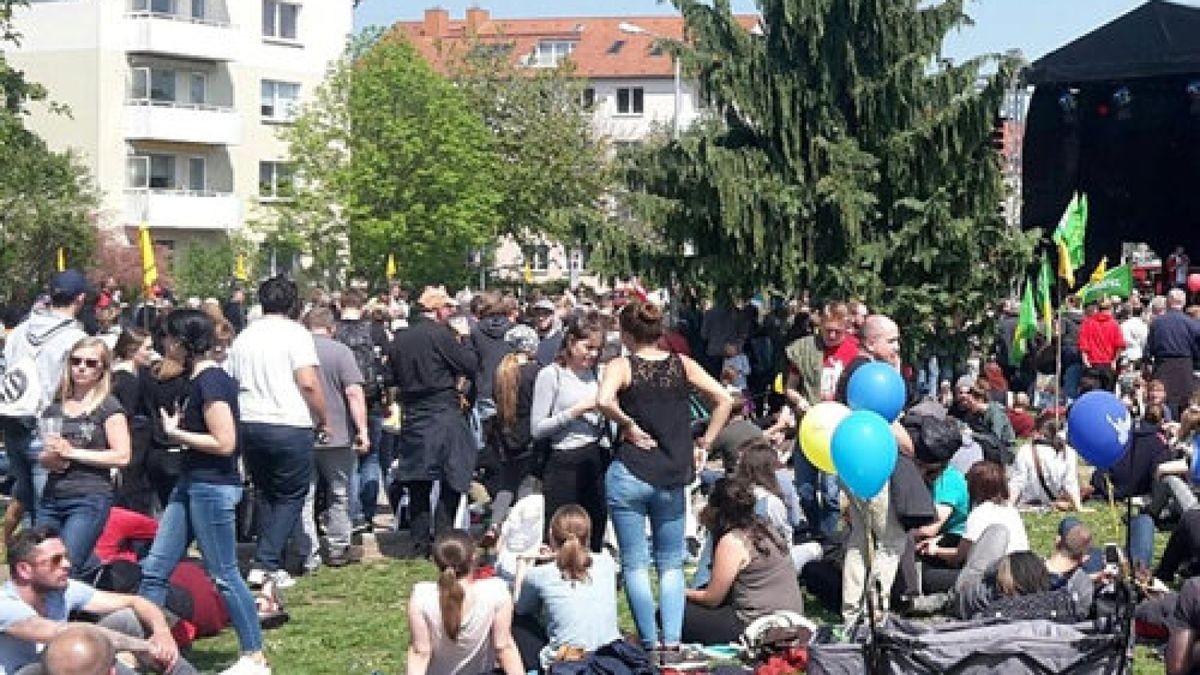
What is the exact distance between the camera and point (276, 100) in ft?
195

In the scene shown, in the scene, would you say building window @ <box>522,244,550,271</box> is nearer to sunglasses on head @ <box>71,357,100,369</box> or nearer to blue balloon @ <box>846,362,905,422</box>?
blue balloon @ <box>846,362,905,422</box>

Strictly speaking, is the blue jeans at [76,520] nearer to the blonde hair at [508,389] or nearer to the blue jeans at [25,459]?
the blue jeans at [25,459]

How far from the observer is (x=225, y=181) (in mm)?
57500

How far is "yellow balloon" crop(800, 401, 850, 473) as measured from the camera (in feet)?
29.9

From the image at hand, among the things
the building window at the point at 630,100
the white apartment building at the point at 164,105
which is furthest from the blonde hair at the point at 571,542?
the building window at the point at 630,100

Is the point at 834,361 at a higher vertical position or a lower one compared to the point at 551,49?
lower

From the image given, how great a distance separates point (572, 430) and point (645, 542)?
Result: 1.40m

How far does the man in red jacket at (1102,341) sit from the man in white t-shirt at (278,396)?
11883mm

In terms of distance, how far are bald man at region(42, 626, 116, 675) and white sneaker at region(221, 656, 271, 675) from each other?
8.40 ft

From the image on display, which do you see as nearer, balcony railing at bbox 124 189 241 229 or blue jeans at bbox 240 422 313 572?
blue jeans at bbox 240 422 313 572

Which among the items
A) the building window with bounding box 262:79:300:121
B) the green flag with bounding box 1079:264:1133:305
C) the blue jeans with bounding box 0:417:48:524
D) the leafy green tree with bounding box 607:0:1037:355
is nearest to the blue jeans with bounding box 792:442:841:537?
the blue jeans with bounding box 0:417:48:524

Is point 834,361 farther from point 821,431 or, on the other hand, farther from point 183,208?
point 183,208

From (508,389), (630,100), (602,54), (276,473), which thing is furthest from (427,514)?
(602,54)

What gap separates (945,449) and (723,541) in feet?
5.28
